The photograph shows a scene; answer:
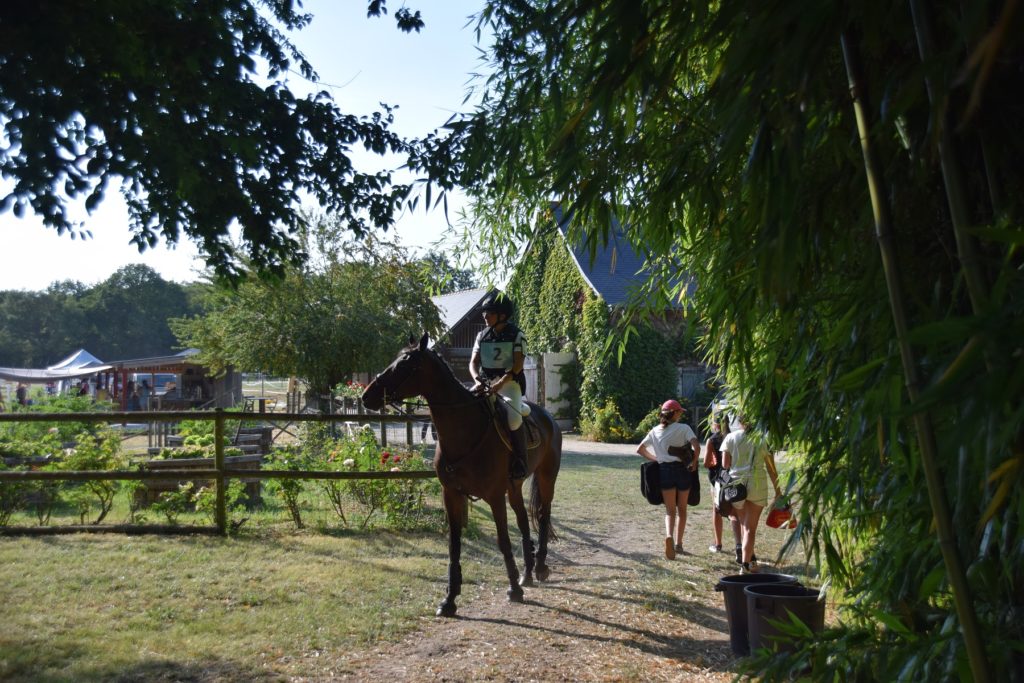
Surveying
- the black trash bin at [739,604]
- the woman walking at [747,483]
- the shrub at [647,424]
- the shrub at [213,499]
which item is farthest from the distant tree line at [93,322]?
the black trash bin at [739,604]

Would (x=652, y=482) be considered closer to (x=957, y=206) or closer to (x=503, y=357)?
(x=503, y=357)

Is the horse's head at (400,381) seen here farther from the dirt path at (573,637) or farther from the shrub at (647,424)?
the shrub at (647,424)

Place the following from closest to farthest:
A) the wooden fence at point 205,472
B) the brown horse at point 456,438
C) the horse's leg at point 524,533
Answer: the brown horse at point 456,438
the horse's leg at point 524,533
the wooden fence at point 205,472

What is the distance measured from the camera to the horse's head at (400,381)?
654 cm

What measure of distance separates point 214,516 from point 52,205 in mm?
4928

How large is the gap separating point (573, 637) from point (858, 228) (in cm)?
447

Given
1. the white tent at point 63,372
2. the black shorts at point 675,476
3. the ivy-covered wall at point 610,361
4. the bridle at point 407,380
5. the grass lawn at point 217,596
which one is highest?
the white tent at point 63,372

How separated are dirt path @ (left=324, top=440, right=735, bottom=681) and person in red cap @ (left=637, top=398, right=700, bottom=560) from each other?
69 centimetres

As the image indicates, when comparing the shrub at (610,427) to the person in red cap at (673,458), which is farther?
the shrub at (610,427)

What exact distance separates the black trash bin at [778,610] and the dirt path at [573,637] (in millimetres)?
377

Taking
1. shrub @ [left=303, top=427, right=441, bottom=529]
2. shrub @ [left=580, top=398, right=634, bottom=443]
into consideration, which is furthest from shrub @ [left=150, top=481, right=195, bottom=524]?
shrub @ [left=580, top=398, right=634, bottom=443]

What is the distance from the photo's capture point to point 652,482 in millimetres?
8930

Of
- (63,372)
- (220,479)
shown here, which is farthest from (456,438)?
(63,372)

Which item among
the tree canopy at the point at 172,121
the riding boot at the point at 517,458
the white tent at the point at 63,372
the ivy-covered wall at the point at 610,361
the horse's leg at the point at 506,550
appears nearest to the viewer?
the tree canopy at the point at 172,121
